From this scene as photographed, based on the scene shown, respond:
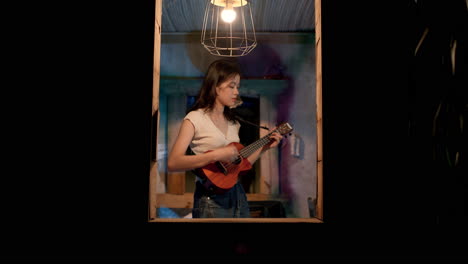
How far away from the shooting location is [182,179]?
4.20 metres

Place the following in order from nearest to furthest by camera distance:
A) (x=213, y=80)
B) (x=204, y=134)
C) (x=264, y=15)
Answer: (x=204, y=134)
(x=213, y=80)
(x=264, y=15)

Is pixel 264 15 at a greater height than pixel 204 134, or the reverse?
pixel 264 15

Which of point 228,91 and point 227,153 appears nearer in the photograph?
point 227,153

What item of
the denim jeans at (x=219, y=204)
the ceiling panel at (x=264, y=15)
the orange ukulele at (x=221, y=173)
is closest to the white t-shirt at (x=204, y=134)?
the orange ukulele at (x=221, y=173)

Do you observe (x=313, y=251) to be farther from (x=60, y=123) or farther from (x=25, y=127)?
(x=25, y=127)

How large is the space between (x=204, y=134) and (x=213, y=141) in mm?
84

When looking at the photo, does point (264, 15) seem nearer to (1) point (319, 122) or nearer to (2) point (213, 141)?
(2) point (213, 141)

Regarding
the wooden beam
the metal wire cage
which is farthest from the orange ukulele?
the wooden beam

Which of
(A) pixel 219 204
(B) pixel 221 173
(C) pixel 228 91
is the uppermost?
(C) pixel 228 91

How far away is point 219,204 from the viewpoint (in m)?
2.57

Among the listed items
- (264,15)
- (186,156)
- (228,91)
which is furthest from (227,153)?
(264,15)

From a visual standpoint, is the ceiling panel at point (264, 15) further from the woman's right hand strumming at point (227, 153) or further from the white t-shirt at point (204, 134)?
the woman's right hand strumming at point (227, 153)

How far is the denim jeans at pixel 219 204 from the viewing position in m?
2.55

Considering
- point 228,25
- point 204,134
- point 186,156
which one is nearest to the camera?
point 186,156
